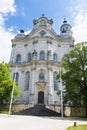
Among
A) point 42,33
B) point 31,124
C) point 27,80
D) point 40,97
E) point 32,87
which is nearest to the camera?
point 31,124

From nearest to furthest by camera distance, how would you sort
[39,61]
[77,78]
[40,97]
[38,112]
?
1. [77,78]
2. [38,112]
3. [40,97]
4. [39,61]

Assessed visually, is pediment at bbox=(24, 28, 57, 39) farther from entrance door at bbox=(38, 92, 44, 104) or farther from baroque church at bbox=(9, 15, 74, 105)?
entrance door at bbox=(38, 92, 44, 104)

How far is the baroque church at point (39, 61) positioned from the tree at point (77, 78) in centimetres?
921

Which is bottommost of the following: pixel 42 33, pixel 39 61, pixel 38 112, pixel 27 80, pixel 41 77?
pixel 38 112

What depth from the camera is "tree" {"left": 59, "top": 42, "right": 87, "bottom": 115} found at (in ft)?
88.4

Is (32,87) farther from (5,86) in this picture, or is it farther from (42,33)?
(42,33)

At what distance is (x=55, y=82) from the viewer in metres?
39.2

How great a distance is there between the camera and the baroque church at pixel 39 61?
37.8 metres

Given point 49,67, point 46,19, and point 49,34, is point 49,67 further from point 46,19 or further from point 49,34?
point 46,19

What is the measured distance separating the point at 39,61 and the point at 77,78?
48.3 feet

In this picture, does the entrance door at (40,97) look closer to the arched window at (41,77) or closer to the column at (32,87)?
the column at (32,87)

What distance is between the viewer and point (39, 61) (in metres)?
40.1

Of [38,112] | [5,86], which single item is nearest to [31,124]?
[38,112]

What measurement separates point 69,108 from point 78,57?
9607 millimetres
